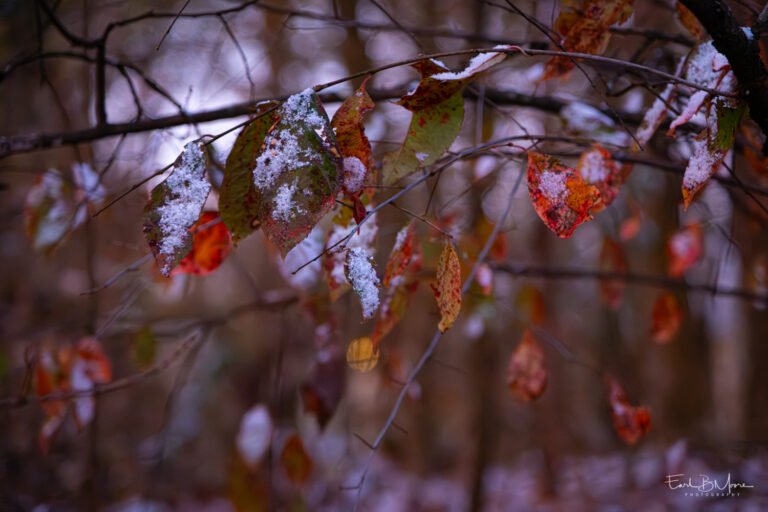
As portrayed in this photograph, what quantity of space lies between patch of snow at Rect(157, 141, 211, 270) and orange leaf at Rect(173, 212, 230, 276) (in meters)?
0.37

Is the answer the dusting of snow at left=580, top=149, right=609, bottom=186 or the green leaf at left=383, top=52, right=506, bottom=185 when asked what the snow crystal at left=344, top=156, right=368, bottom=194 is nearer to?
the green leaf at left=383, top=52, right=506, bottom=185

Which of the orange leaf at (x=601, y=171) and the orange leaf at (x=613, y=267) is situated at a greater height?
the orange leaf at (x=601, y=171)

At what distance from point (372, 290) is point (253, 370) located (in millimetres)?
5300

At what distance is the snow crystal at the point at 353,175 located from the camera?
1.79ft

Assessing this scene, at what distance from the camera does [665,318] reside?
1.53m

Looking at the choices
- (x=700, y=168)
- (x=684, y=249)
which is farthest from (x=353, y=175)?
(x=684, y=249)

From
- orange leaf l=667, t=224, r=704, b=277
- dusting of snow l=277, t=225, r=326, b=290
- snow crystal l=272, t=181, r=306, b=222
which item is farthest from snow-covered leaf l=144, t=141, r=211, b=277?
orange leaf l=667, t=224, r=704, b=277

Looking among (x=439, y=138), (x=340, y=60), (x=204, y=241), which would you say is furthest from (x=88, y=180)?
(x=340, y=60)

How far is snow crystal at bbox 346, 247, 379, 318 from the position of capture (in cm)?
51

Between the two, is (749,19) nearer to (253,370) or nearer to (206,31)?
(206,31)

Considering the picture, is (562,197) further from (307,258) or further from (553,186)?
(307,258)

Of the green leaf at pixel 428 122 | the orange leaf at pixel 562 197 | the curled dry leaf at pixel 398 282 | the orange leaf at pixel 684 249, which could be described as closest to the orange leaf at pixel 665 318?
the orange leaf at pixel 684 249

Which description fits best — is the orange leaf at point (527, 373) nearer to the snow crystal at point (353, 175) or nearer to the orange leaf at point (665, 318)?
the orange leaf at point (665, 318)

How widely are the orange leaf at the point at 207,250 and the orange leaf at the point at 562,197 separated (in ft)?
1.96
